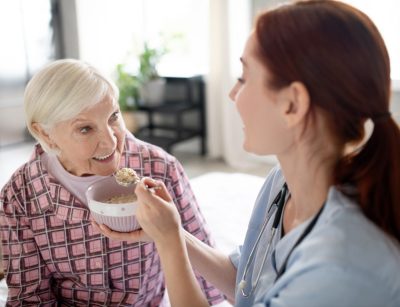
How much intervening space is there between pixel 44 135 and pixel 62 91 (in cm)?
18

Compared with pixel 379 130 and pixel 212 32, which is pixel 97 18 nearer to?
pixel 212 32

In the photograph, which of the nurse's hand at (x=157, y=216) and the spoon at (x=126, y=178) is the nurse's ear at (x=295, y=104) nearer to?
the nurse's hand at (x=157, y=216)

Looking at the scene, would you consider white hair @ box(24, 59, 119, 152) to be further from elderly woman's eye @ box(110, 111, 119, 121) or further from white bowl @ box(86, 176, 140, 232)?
white bowl @ box(86, 176, 140, 232)

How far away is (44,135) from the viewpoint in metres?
1.29

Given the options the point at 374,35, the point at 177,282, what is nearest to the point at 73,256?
the point at 177,282

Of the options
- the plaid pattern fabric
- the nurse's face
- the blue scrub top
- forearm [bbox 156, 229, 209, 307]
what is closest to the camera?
the blue scrub top

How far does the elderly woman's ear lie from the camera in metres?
1.27

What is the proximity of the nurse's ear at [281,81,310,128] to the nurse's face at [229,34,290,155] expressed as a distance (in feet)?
0.04

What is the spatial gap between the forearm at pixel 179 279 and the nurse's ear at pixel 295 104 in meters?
0.35

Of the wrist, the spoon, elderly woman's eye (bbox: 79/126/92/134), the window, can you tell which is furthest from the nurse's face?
the window

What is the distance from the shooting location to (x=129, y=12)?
5.24 meters

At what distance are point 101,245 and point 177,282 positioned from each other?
0.42m

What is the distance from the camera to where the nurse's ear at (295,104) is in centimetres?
78

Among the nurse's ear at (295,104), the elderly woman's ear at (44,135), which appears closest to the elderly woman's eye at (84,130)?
the elderly woman's ear at (44,135)
